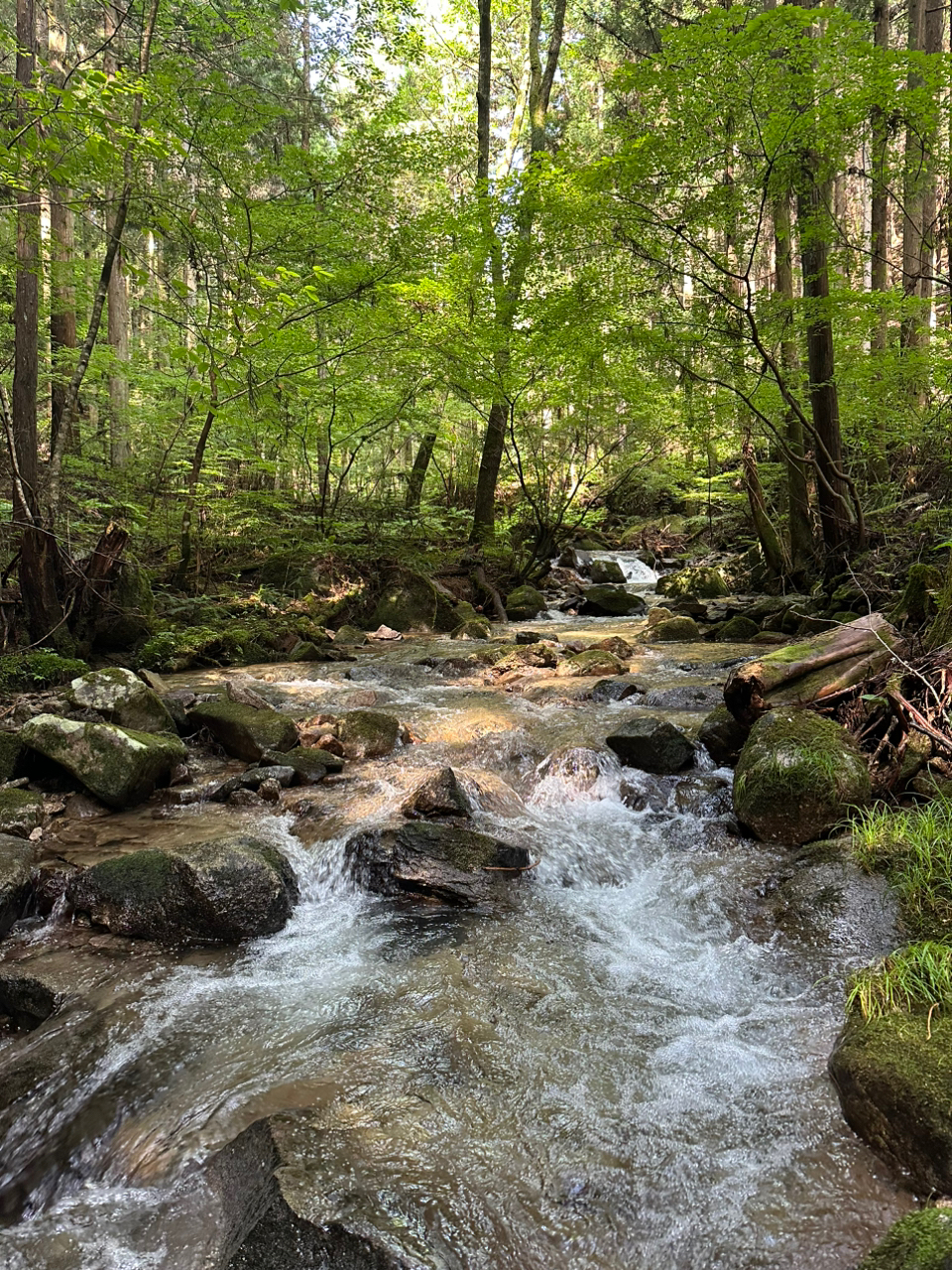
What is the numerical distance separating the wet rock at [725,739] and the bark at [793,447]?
5.71m

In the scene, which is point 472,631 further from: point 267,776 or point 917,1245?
point 917,1245

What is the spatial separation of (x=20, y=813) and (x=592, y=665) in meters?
6.78

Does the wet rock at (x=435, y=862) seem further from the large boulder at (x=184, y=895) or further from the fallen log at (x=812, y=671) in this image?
the fallen log at (x=812, y=671)

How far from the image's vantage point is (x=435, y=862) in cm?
479

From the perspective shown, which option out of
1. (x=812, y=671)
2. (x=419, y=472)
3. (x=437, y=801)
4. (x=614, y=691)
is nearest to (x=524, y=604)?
(x=419, y=472)

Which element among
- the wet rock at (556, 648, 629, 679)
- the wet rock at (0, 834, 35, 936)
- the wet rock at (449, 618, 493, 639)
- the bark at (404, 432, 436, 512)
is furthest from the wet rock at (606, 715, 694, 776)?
the bark at (404, 432, 436, 512)

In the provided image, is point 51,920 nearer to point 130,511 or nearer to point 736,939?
point 736,939

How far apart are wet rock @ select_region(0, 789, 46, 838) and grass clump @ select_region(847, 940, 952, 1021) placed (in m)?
5.24

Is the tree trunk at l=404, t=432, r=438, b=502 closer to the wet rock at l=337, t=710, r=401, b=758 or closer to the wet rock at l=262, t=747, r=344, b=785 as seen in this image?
the wet rock at l=337, t=710, r=401, b=758

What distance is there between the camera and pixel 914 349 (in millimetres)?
10445

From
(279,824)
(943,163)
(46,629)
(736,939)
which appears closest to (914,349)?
(943,163)

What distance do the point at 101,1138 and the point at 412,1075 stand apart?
1.28m

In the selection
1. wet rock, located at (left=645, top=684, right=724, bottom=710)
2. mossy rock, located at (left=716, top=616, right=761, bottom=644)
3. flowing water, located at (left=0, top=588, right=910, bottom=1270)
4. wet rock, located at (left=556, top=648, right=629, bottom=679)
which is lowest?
flowing water, located at (left=0, top=588, right=910, bottom=1270)

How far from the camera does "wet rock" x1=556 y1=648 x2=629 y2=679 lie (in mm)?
9422
